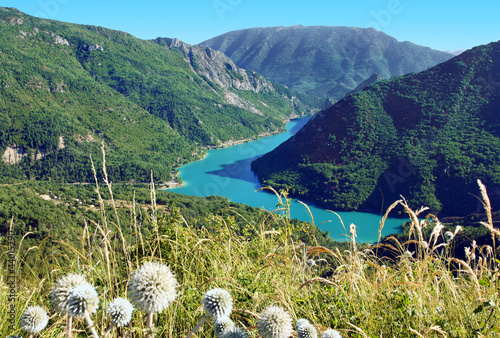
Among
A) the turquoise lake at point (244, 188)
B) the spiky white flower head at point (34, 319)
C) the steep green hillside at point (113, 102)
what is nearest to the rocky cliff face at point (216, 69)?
the steep green hillside at point (113, 102)

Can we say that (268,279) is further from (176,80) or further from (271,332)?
(176,80)

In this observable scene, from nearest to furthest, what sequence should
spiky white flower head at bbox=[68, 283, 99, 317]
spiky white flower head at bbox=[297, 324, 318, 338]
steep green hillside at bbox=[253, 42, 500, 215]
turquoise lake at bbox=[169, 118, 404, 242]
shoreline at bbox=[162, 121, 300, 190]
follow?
spiky white flower head at bbox=[68, 283, 99, 317], spiky white flower head at bbox=[297, 324, 318, 338], turquoise lake at bbox=[169, 118, 404, 242], steep green hillside at bbox=[253, 42, 500, 215], shoreline at bbox=[162, 121, 300, 190]

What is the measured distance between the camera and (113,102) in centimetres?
9925

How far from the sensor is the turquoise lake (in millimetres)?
38344

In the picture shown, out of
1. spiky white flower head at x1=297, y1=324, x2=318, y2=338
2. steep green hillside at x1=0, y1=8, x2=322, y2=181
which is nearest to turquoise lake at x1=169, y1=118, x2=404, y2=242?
steep green hillside at x1=0, y1=8, x2=322, y2=181

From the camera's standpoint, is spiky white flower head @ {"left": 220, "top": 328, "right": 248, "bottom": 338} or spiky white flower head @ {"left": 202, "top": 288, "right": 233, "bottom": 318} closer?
spiky white flower head @ {"left": 220, "top": 328, "right": 248, "bottom": 338}

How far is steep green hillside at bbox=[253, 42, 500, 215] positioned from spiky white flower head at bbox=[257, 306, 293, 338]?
149ft

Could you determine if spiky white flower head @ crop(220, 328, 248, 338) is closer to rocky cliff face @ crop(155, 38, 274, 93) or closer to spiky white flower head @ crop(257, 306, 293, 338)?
spiky white flower head @ crop(257, 306, 293, 338)

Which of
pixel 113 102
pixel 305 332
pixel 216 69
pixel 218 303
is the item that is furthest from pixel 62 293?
pixel 216 69

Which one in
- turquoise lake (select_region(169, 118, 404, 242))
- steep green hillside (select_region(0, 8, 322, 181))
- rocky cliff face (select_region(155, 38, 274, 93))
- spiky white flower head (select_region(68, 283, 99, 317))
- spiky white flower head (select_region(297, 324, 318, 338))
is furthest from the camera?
rocky cliff face (select_region(155, 38, 274, 93))

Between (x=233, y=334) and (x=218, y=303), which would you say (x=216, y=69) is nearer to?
(x=218, y=303)

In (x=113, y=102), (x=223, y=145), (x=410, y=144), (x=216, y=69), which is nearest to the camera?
(x=410, y=144)

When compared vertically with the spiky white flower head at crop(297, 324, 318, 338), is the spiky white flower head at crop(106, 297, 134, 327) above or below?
above

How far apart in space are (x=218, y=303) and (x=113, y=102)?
357ft
